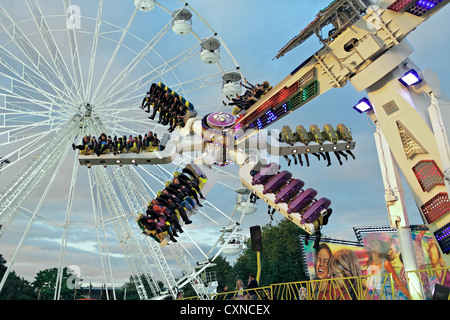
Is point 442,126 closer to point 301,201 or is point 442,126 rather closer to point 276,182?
point 301,201

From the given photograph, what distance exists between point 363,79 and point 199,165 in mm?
4382

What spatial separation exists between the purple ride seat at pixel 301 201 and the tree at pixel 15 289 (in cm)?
4260

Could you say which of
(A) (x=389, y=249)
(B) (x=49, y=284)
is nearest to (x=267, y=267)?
(A) (x=389, y=249)

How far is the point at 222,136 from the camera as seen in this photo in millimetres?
9562

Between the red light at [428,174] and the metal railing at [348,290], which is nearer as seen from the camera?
the metal railing at [348,290]

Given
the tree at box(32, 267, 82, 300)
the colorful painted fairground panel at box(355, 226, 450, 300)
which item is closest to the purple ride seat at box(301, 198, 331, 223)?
the colorful painted fairground panel at box(355, 226, 450, 300)

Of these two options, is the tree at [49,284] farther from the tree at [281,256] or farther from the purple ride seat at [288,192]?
the purple ride seat at [288,192]

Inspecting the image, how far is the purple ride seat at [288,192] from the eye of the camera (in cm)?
807

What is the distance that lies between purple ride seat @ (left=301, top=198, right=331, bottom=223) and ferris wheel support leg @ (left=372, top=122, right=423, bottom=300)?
1.52 m

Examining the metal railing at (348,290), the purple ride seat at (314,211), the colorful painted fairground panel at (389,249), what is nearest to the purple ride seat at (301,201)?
→ the purple ride seat at (314,211)

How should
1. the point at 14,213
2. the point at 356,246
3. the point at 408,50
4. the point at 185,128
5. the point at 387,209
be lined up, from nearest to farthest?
the point at 408,50, the point at 387,209, the point at 185,128, the point at 14,213, the point at 356,246

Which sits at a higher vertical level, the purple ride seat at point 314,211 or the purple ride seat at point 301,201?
the purple ride seat at point 301,201

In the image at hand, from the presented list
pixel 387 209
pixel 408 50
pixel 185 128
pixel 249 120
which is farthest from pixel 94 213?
pixel 408 50
